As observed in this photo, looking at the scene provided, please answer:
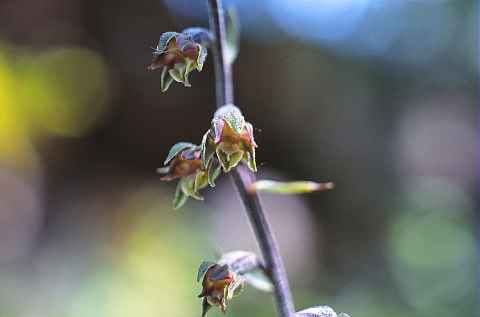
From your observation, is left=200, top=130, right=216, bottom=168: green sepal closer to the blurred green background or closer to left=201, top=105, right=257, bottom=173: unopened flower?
left=201, top=105, right=257, bottom=173: unopened flower

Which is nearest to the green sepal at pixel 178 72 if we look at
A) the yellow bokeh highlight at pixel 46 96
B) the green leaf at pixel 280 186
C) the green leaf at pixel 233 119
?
the green leaf at pixel 233 119

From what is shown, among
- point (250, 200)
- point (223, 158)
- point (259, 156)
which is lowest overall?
point (259, 156)

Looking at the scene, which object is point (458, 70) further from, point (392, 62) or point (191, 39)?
point (191, 39)

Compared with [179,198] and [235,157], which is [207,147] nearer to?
[235,157]

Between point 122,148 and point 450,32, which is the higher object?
point 450,32

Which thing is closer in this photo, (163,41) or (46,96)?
(163,41)

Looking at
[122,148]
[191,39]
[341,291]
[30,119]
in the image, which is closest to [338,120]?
[122,148]

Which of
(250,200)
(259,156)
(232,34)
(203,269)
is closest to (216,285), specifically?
(203,269)

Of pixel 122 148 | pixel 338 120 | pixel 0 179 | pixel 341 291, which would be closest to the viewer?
pixel 341 291
